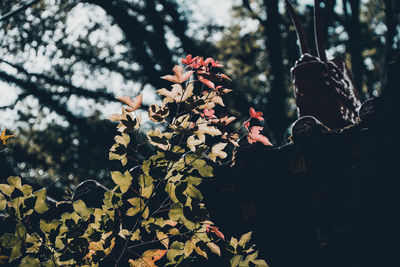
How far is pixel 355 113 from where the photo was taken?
2947 mm

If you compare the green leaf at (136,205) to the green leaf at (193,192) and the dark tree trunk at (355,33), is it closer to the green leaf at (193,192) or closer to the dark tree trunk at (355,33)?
the green leaf at (193,192)

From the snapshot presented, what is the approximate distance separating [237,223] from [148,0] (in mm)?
8109

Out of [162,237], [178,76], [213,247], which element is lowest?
[213,247]

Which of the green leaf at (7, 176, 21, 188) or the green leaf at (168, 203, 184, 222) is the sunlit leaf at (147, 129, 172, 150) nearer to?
the green leaf at (168, 203, 184, 222)

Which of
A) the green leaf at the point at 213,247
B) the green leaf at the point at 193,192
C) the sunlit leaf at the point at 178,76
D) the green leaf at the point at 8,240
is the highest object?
the sunlit leaf at the point at 178,76

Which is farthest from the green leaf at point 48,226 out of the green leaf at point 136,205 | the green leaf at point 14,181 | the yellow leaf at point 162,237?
the yellow leaf at point 162,237

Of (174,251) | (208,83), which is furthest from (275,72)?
(174,251)

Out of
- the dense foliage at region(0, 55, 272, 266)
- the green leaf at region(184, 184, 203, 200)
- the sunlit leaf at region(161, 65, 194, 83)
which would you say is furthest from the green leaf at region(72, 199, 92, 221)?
the sunlit leaf at region(161, 65, 194, 83)

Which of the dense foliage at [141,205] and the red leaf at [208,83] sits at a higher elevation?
the red leaf at [208,83]

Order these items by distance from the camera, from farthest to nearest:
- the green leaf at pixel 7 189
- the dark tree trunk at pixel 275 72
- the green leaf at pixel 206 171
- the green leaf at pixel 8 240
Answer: the dark tree trunk at pixel 275 72 → the green leaf at pixel 206 171 → the green leaf at pixel 7 189 → the green leaf at pixel 8 240

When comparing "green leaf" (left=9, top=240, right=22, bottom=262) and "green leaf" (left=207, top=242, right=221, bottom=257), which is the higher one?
"green leaf" (left=9, top=240, right=22, bottom=262)

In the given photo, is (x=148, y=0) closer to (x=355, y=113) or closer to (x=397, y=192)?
(x=355, y=113)

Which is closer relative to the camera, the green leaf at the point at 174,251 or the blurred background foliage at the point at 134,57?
the green leaf at the point at 174,251

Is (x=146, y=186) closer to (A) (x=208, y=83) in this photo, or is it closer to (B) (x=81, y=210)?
(B) (x=81, y=210)
